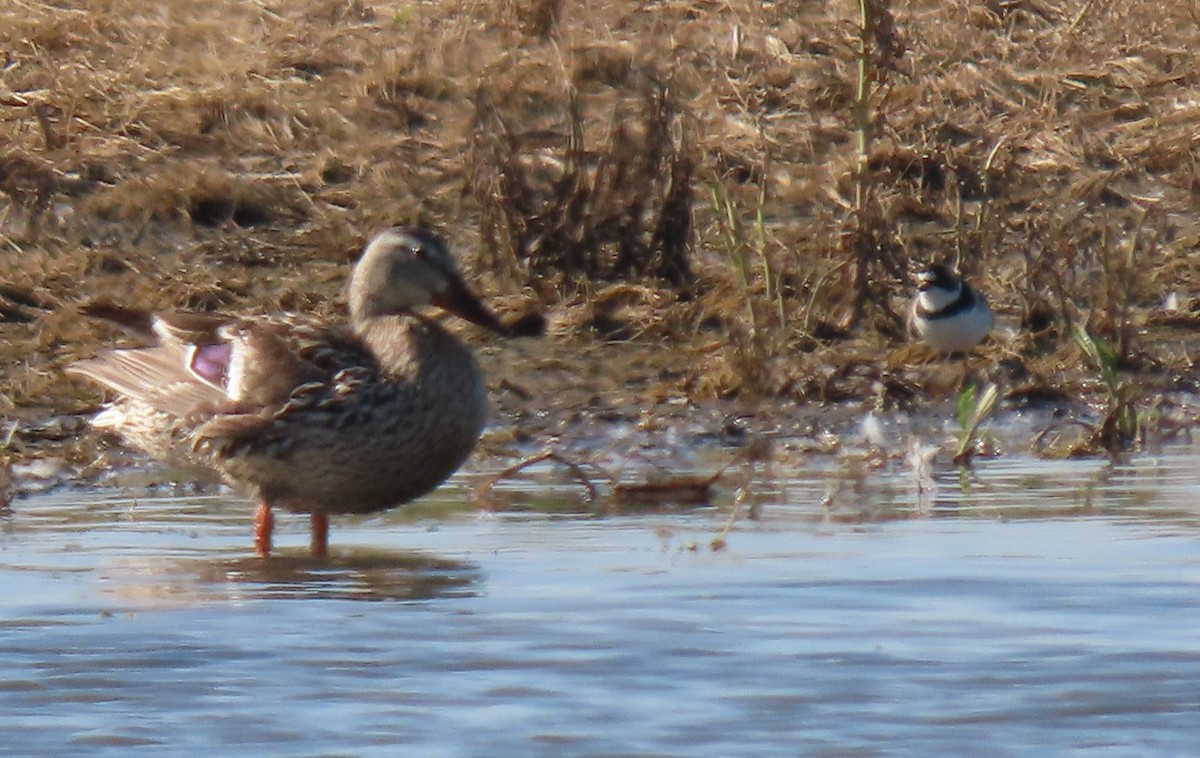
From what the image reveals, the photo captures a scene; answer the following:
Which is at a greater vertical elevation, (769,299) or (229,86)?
(229,86)

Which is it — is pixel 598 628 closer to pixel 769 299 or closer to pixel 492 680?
pixel 492 680

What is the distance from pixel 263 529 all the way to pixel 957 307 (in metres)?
3.03

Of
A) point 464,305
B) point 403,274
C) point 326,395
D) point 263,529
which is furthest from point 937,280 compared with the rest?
point 263,529

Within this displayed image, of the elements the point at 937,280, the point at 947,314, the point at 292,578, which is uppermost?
the point at 937,280

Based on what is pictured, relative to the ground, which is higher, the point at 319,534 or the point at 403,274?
the point at 403,274

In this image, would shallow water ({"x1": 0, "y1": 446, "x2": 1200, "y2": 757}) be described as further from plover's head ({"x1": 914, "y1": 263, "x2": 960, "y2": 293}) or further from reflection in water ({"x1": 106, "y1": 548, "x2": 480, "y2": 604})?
plover's head ({"x1": 914, "y1": 263, "x2": 960, "y2": 293})

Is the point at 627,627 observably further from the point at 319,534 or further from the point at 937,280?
the point at 937,280

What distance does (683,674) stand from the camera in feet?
17.4

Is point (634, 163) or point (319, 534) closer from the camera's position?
point (319, 534)

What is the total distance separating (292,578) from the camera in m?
6.45

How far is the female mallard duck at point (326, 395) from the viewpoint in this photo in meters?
6.90

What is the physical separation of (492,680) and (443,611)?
669 mm

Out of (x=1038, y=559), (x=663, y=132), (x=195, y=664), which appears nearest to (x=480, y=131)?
(x=663, y=132)

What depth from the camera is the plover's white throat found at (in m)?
8.89
